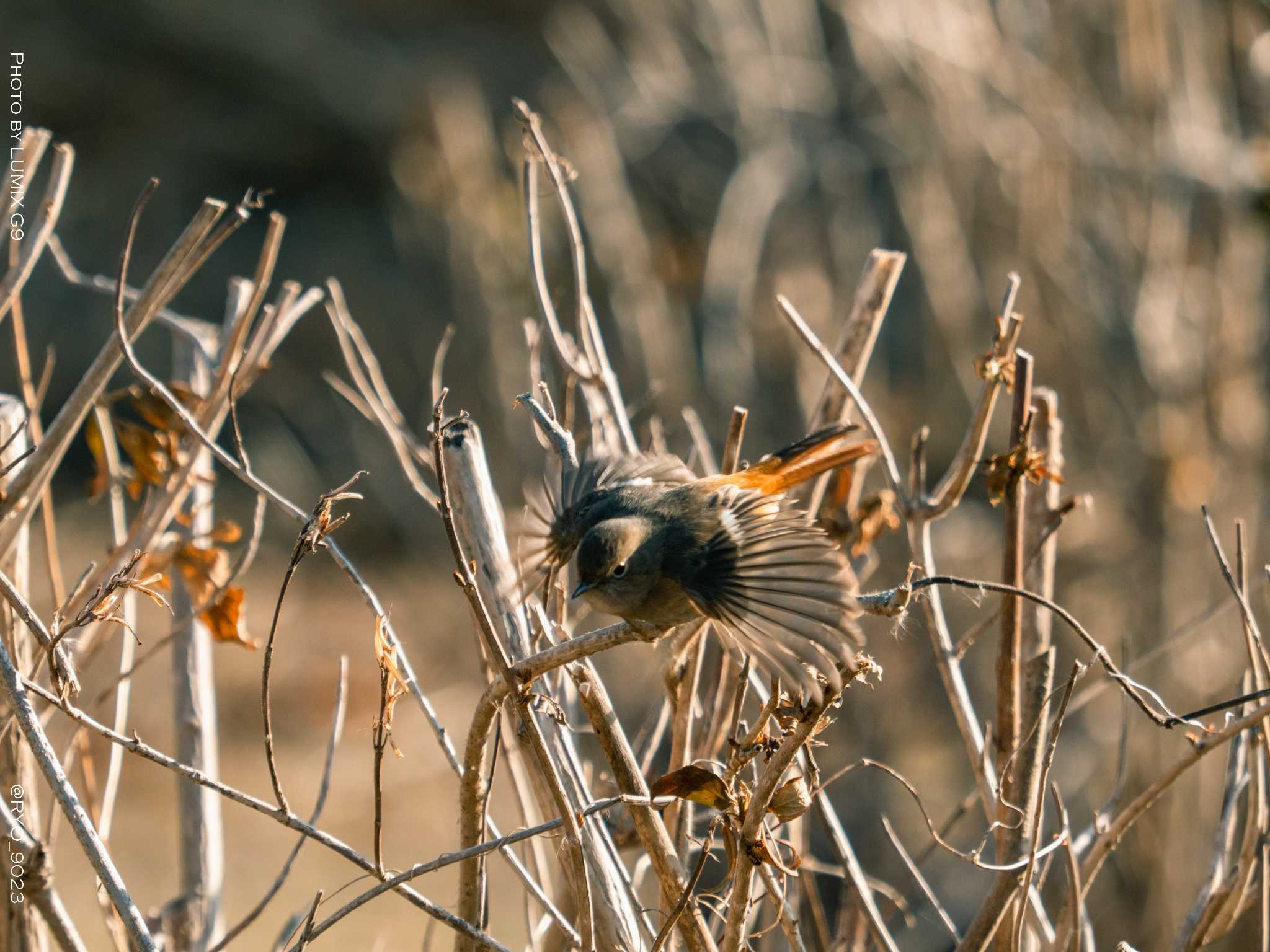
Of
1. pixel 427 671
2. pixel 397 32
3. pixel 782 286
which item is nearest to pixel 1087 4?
pixel 782 286

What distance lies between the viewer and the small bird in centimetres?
155

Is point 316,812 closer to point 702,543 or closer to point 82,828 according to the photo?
point 82,828

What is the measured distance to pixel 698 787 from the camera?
1.29 m

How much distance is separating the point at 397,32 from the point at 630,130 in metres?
4.67

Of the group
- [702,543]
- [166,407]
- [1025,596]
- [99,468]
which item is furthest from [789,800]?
[99,468]

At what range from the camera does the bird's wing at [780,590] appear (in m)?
1.38

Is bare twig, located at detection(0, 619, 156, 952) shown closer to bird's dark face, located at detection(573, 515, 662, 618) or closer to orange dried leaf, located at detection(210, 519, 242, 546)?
orange dried leaf, located at detection(210, 519, 242, 546)

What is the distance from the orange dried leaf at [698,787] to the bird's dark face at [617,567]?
2.20ft

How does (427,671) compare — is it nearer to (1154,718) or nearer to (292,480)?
(292,480)

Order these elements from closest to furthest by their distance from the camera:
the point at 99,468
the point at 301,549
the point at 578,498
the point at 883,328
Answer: the point at 301,549 → the point at 578,498 → the point at 99,468 → the point at 883,328

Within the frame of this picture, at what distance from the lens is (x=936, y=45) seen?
15.3ft

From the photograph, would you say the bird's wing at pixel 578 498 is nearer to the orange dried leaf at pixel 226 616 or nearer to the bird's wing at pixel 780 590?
the bird's wing at pixel 780 590

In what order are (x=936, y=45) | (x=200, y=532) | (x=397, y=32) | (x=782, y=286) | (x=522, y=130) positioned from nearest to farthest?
(x=522, y=130)
(x=200, y=532)
(x=936, y=45)
(x=782, y=286)
(x=397, y=32)

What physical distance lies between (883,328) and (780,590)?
21.5ft
